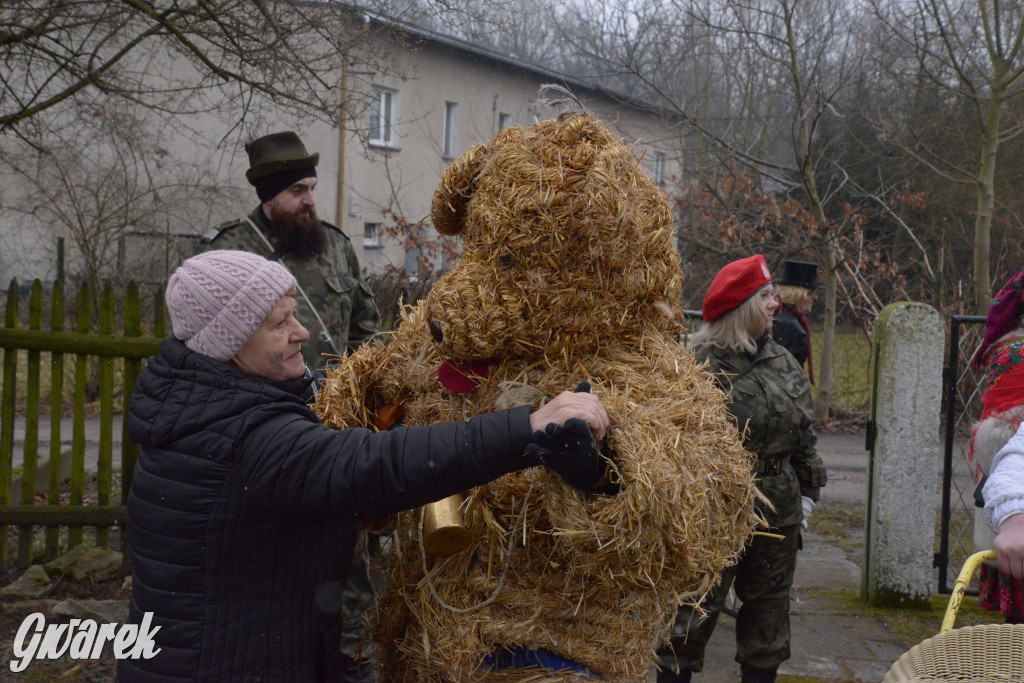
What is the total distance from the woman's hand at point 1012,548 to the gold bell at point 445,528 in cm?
136

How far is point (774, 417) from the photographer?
401 centimetres

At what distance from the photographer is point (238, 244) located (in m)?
4.11

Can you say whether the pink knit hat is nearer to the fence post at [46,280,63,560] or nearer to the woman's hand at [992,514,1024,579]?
the woman's hand at [992,514,1024,579]

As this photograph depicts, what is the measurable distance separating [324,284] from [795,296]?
421 cm

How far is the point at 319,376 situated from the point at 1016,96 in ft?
28.8

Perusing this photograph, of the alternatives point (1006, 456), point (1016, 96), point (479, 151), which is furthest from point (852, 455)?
point (479, 151)

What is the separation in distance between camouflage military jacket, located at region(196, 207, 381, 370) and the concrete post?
3.30 metres

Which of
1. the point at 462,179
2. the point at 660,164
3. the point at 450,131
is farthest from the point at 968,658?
the point at 450,131

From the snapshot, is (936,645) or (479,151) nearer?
(936,645)

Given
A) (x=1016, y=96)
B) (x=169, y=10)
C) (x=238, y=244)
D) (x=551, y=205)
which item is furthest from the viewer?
(x=1016, y=96)

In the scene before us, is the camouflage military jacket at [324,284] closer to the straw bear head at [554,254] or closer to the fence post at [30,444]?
the straw bear head at [554,254]

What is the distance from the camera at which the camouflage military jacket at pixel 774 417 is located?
4.01 metres

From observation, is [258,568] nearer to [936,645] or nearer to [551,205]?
[551,205]

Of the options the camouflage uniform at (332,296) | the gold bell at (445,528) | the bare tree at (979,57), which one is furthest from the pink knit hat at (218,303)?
the bare tree at (979,57)
